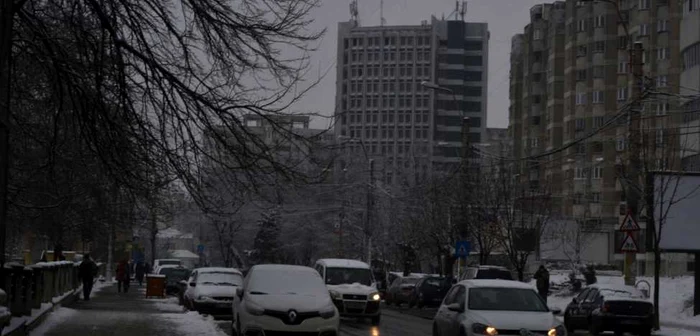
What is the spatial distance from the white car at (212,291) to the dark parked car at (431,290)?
1443 centimetres

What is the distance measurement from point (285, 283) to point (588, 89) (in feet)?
270

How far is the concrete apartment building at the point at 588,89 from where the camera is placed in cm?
8950

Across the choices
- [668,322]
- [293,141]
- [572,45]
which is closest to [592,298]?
[668,322]

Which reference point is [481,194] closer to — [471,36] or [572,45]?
[572,45]

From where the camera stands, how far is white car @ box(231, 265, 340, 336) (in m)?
21.0

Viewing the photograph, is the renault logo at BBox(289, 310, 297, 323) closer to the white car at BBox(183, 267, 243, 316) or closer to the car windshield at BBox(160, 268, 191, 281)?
the white car at BBox(183, 267, 243, 316)

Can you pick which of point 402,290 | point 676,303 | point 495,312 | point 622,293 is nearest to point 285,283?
point 495,312

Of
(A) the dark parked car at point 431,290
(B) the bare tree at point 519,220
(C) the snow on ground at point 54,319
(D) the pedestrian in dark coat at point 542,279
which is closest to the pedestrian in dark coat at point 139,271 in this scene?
(B) the bare tree at point 519,220

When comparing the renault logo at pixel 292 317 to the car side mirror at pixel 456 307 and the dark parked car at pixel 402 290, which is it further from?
the dark parked car at pixel 402 290

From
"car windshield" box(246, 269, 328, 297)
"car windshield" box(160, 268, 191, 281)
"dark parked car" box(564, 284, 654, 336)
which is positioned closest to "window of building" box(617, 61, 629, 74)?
"car windshield" box(160, 268, 191, 281)

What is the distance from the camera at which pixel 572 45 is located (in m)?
103

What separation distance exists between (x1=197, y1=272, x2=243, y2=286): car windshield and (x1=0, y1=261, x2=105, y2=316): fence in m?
4.27

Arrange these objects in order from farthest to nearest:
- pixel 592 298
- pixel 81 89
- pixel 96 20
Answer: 1. pixel 592 298
2. pixel 96 20
3. pixel 81 89

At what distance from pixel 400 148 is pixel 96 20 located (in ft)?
583
